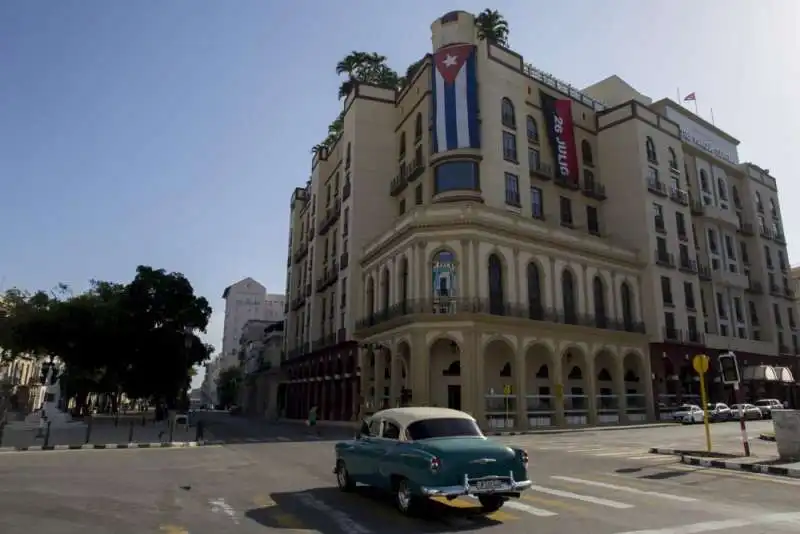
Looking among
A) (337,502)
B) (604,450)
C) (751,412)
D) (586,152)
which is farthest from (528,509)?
(586,152)

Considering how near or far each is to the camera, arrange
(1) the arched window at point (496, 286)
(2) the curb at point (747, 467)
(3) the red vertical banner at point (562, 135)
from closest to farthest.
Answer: (2) the curb at point (747, 467)
(1) the arched window at point (496, 286)
(3) the red vertical banner at point (562, 135)

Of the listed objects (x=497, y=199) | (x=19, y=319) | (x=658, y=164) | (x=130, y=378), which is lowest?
(x=130, y=378)

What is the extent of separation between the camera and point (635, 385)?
1673 inches

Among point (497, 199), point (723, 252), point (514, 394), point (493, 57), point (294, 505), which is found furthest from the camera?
point (723, 252)

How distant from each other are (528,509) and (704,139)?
64.0 metres

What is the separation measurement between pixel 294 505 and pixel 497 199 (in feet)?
104

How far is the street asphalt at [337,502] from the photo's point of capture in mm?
7652

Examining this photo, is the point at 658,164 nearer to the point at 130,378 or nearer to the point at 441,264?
the point at 441,264

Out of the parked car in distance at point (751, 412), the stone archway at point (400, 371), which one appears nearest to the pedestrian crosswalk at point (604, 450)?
the stone archway at point (400, 371)

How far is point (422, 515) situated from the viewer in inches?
329

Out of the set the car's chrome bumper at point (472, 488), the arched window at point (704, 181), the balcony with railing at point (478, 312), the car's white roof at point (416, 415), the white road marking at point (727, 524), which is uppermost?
the arched window at point (704, 181)

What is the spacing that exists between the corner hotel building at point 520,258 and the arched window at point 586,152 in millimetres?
158

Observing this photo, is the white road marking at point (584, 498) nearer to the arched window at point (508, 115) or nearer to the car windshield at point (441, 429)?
the car windshield at point (441, 429)

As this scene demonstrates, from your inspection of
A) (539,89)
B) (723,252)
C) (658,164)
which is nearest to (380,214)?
(539,89)
